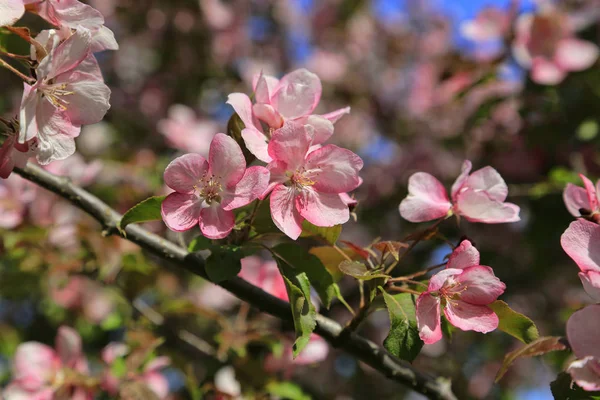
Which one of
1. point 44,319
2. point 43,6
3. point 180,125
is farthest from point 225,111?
point 43,6

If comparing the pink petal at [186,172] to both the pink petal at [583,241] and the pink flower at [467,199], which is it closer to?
the pink flower at [467,199]

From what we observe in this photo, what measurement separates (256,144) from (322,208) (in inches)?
4.8

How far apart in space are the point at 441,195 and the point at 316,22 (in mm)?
3215

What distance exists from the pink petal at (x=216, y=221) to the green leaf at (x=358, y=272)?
154mm

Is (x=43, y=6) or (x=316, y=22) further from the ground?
(x=43, y=6)

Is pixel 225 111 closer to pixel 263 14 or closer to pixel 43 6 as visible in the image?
pixel 263 14

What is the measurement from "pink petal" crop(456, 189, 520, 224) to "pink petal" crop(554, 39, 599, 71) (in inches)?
43.0

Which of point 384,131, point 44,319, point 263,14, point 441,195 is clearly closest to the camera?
point 441,195

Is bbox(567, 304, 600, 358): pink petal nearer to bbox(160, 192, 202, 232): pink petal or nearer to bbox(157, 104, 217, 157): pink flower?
bbox(160, 192, 202, 232): pink petal

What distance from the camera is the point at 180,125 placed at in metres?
2.25

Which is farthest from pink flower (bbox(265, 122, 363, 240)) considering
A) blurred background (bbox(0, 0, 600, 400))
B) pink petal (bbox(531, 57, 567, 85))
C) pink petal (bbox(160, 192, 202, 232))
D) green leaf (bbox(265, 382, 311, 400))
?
pink petal (bbox(531, 57, 567, 85))

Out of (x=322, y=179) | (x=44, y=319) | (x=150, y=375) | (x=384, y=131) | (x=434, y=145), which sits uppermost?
(x=322, y=179)

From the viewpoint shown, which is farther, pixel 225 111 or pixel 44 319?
pixel 225 111

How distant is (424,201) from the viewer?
0.88 m
